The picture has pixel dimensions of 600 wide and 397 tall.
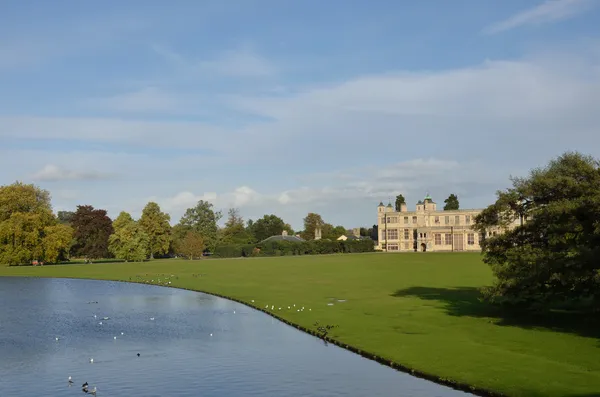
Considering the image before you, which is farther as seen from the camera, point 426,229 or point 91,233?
point 426,229

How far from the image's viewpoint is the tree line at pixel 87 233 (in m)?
118

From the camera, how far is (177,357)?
30.8m

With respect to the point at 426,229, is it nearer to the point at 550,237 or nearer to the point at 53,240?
the point at 53,240

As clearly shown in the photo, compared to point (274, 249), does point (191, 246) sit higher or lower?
higher

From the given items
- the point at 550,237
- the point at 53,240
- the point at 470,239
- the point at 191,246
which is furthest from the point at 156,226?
the point at 550,237

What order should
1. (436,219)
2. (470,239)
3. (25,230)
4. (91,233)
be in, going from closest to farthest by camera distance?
(25,230)
(91,233)
(470,239)
(436,219)

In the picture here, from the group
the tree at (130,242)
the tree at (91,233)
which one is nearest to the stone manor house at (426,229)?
the tree at (130,242)

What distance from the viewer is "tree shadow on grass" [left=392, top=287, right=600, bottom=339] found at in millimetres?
34938

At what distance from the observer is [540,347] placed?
98.7 ft

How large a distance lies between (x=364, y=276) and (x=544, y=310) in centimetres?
4057

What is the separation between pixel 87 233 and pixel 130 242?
24.0 meters

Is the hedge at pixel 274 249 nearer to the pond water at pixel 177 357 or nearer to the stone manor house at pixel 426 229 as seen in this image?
the stone manor house at pixel 426 229

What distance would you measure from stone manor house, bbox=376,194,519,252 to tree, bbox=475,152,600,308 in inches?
5207

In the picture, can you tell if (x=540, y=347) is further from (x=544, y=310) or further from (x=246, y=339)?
(x=246, y=339)
